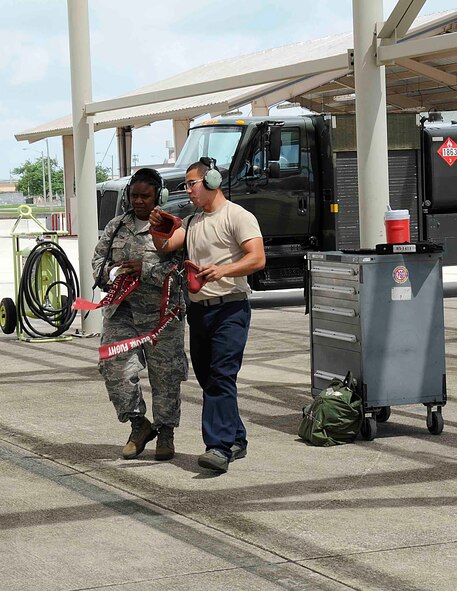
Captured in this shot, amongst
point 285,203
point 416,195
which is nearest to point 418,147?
point 416,195

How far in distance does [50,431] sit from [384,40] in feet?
13.4

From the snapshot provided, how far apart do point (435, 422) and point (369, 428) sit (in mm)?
489

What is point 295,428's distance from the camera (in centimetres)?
916

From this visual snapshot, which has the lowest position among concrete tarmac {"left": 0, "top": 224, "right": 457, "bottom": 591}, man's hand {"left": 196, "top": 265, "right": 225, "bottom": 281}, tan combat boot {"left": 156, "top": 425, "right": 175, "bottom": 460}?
concrete tarmac {"left": 0, "top": 224, "right": 457, "bottom": 591}

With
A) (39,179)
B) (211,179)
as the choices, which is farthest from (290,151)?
(39,179)

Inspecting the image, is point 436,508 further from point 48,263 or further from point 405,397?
point 48,263

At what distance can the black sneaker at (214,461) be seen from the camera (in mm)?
7477

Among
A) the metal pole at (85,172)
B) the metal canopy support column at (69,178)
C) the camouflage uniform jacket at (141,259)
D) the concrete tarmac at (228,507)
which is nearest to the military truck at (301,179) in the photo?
the metal pole at (85,172)

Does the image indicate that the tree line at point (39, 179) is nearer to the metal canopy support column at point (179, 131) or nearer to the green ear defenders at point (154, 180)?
the metal canopy support column at point (179, 131)

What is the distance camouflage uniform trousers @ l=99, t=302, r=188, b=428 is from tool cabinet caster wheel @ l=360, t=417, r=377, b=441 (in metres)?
1.35

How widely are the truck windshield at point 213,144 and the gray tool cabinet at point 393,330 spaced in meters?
10.2

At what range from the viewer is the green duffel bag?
8.40 meters

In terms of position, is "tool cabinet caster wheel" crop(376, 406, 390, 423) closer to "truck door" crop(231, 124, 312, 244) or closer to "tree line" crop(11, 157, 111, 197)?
"truck door" crop(231, 124, 312, 244)

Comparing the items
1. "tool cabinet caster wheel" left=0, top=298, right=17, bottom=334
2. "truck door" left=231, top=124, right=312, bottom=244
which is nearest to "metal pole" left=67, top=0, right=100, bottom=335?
"tool cabinet caster wheel" left=0, top=298, right=17, bottom=334
